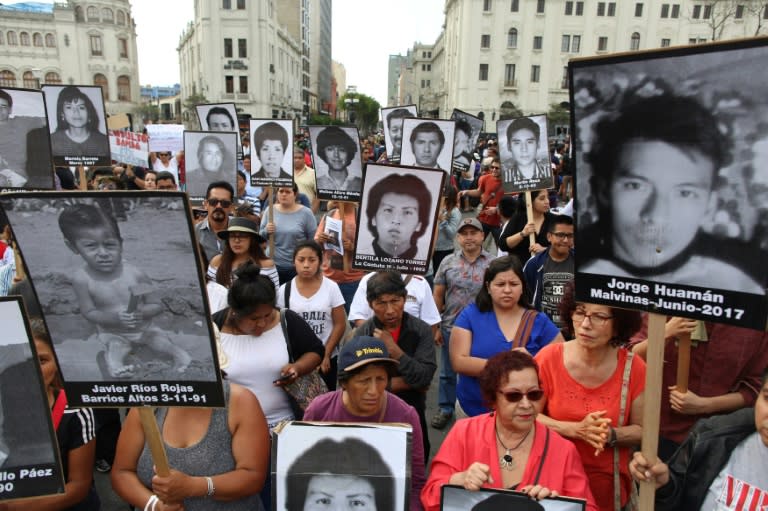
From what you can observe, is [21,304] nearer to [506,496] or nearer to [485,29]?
[506,496]

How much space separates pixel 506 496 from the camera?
6.54 ft

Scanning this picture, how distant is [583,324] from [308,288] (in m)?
2.26

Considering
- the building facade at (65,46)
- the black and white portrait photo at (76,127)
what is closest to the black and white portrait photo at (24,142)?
the black and white portrait photo at (76,127)

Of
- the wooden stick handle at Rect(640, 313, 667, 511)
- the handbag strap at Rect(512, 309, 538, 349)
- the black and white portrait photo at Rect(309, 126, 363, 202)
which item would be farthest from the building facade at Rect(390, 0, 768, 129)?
the wooden stick handle at Rect(640, 313, 667, 511)

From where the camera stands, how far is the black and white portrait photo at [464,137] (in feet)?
31.3

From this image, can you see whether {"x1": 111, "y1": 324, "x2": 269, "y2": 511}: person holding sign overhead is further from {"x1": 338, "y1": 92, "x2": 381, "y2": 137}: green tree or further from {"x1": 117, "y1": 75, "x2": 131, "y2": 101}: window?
{"x1": 117, "y1": 75, "x2": 131, "y2": 101}: window

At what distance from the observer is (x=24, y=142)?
509cm

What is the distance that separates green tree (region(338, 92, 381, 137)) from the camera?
8566 centimetres

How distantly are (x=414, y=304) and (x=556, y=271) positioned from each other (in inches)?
46.2

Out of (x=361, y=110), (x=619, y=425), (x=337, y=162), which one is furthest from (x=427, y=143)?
(x=361, y=110)

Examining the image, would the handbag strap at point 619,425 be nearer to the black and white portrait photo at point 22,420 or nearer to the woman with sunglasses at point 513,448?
the woman with sunglasses at point 513,448

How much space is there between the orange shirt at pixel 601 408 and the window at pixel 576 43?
6866 centimetres

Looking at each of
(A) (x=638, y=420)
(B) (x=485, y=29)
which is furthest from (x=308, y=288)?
(B) (x=485, y=29)

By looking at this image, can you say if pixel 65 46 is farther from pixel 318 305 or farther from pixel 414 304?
pixel 414 304
